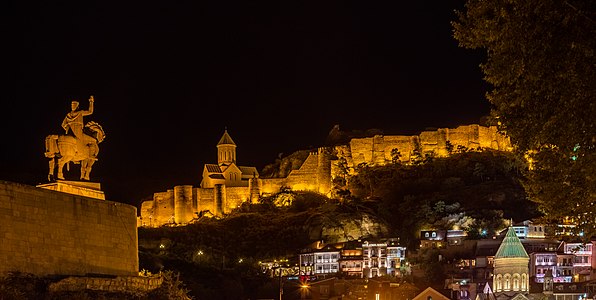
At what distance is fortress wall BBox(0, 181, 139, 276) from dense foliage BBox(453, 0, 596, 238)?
24.6ft

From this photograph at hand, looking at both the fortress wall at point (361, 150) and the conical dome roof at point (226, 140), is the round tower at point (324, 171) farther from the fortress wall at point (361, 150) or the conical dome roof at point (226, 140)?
the conical dome roof at point (226, 140)

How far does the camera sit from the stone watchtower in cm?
6619

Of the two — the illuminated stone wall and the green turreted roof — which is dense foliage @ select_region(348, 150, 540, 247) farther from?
the green turreted roof

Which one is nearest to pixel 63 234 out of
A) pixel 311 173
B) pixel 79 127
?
pixel 79 127

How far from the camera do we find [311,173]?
103 metres

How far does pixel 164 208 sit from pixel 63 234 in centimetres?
8440

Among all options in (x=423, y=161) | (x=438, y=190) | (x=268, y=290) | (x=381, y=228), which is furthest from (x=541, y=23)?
(x=423, y=161)

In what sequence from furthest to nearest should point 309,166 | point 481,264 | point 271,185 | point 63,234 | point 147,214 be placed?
1. point 309,166
2. point 271,185
3. point 147,214
4. point 481,264
5. point 63,234

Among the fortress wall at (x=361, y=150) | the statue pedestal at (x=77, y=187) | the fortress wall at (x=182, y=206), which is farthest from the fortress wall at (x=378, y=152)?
the statue pedestal at (x=77, y=187)

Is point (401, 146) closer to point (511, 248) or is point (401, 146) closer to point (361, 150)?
point (361, 150)

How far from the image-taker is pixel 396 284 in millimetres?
68438

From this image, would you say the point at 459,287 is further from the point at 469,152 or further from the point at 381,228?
the point at 469,152

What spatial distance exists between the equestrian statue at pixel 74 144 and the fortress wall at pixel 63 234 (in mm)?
1028

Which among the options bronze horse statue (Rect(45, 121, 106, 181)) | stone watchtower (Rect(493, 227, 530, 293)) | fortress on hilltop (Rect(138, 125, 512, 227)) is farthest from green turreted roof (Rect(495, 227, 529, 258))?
bronze horse statue (Rect(45, 121, 106, 181))
